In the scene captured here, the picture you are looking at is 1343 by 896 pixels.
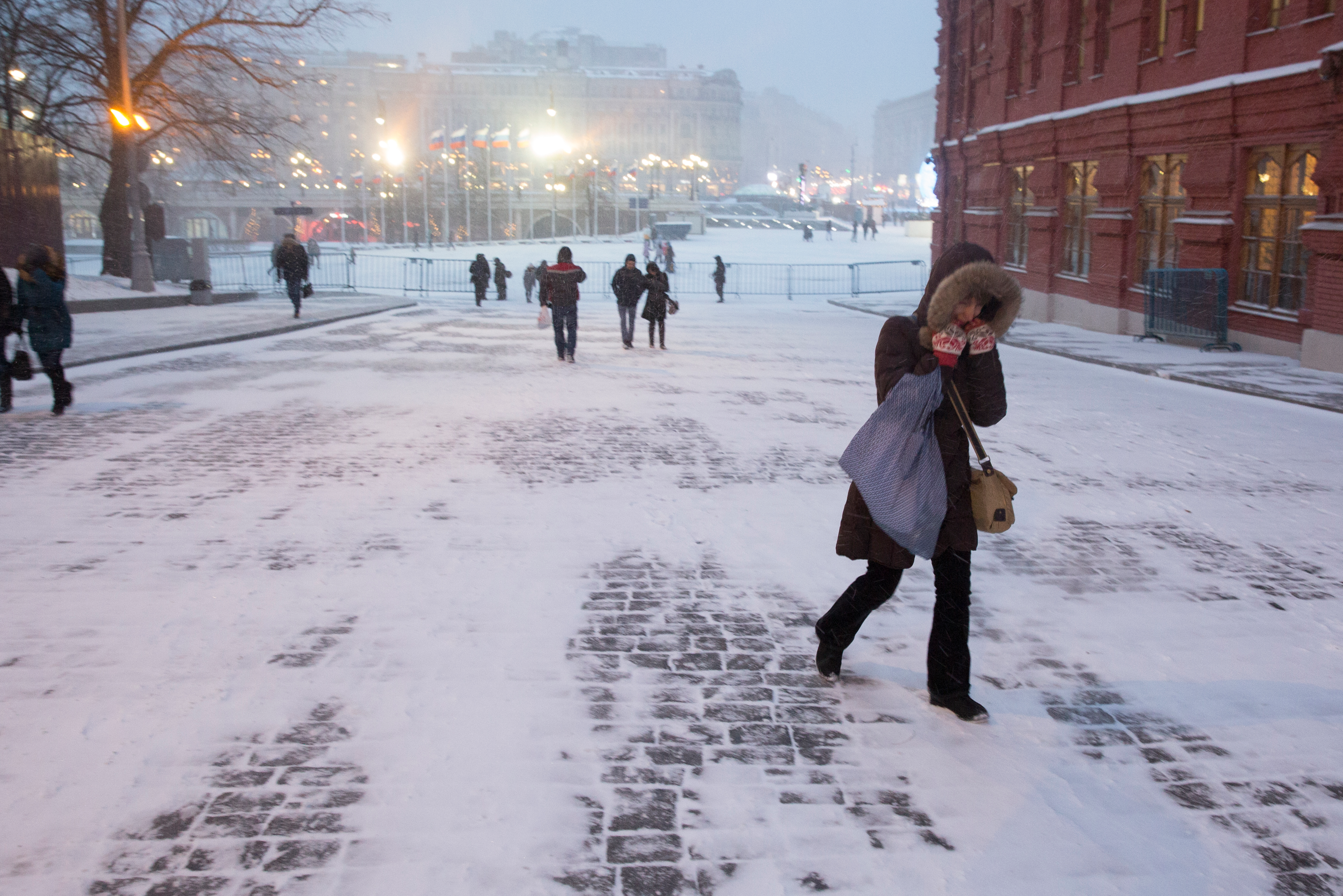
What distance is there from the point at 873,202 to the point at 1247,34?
465ft

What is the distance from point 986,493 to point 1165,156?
63.0ft

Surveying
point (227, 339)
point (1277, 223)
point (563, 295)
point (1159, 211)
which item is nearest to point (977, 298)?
point (563, 295)

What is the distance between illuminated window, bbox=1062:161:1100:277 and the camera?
947 inches

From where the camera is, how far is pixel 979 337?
13.5ft

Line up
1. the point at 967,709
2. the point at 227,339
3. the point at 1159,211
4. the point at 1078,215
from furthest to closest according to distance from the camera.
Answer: the point at 1078,215 < the point at 1159,211 < the point at 227,339 < the point at 967,709

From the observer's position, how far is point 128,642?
5.13 m

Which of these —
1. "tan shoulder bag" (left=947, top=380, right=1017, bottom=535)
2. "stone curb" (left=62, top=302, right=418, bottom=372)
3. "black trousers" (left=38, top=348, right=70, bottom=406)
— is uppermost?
"tan shoulder bag" (left=947, top=380, right=1017, bottom=535)

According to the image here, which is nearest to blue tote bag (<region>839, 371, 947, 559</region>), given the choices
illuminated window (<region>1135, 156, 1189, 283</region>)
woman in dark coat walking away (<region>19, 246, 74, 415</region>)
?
woman in dark coat walking away (<region>19, 246, 74, 415</region>)

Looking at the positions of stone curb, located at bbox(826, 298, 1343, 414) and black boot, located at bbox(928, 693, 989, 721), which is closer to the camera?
black boot, located at bbox(928, 693, 989, 721)

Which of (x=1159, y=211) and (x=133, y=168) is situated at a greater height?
(x=133, y=168)

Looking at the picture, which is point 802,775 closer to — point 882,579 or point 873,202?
point 882,579

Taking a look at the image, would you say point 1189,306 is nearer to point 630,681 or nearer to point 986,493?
point 986,493

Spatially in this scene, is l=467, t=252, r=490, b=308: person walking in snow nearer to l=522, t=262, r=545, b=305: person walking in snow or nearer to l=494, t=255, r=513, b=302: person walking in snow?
l=494, t=255, r=513, b=302: person walking in snow

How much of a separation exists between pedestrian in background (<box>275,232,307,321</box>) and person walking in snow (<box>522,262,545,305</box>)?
11509mm
